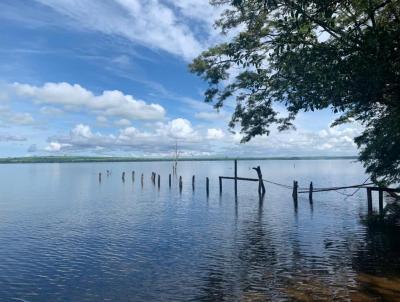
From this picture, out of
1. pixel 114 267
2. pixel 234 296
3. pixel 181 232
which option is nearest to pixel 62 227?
pixel 181 232

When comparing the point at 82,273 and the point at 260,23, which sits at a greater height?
the point at 260,23

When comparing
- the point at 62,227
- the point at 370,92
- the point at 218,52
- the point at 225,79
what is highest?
the point at 218,52

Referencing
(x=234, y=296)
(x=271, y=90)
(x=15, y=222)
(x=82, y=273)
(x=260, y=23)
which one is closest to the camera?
(x=234, y=296)

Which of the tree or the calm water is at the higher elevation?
Result: the tree

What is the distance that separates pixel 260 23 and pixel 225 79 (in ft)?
13.9

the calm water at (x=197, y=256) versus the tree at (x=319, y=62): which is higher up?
the tree at (x=319, y=62)

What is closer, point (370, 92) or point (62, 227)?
point (370, 92)

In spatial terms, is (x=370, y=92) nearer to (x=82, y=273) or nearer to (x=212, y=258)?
(x=212, y=258)

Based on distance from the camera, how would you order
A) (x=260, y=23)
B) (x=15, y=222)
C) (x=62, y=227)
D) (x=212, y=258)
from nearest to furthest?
(x=212, y=258)
(x=260, y=23)
(x=62, y=227)
(x=15, y=222)

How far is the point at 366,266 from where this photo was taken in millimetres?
16125

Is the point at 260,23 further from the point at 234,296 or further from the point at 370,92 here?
the point at 234,296

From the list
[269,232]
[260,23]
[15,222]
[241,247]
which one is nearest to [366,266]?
[241,247]

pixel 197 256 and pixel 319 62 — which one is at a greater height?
pixel 319 62

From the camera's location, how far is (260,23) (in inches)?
787
